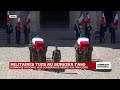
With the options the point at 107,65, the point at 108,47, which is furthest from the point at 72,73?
the point at 108,47

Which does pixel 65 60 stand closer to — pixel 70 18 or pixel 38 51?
pixel 38 51

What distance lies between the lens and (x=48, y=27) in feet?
127

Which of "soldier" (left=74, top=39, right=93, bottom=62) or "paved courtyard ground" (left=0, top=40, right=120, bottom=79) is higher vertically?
"soldier" (left=74, top=39, right=93, bottom=62)

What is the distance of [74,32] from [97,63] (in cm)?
1210

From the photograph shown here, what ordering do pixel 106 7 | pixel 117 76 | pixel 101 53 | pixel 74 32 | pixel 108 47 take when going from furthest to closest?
1. pixel 74 32
2. pixel 108 47
3. pixel 101 53
4. pixel 117 76
5. pixel 106 7

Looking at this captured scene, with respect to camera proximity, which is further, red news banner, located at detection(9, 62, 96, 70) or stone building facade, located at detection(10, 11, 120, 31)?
stone building facade, located at detection(10, 11, 120, 31)

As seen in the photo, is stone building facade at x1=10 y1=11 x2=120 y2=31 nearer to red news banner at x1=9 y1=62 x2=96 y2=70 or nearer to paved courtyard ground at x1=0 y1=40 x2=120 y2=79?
paved courtyard ground at x1=0 y1=40 x2=120 y2=79

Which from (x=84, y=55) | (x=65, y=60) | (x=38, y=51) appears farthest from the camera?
(x=65, y=60)

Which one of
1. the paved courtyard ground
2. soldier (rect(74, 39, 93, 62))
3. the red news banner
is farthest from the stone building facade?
the red news banner

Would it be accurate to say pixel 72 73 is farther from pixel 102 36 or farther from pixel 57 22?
pixel 57 22

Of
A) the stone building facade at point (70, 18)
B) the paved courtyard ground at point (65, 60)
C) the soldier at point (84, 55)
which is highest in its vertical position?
the stone building facade at point (70, 18)

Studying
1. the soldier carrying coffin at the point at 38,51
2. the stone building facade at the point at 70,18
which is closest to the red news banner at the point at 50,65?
the soldier carrying coffin at the point at 38,51

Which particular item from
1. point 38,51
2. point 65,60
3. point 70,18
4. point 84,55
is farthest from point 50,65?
point 70,18

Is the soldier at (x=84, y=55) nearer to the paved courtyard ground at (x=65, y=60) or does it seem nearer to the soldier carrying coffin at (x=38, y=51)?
the paved courtyard ground at (x=65, y=60)
